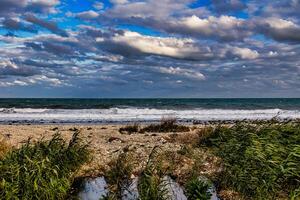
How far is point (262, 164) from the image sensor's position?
10445 millimetres

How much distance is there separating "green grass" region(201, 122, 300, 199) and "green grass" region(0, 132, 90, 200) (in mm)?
3773

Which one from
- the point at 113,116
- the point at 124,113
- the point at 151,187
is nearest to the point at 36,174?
the point at 151,187

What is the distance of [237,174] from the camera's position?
10.5m

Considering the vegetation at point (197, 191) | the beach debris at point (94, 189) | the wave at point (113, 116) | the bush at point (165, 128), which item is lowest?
the beach debris at point (94, 189)

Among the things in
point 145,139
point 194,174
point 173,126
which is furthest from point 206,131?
point 173,126

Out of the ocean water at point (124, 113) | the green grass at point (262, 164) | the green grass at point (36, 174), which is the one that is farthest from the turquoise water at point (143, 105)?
the green grass at point (36, 174)

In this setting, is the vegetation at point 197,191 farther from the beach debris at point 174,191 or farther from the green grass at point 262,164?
the green grass at point 262,164

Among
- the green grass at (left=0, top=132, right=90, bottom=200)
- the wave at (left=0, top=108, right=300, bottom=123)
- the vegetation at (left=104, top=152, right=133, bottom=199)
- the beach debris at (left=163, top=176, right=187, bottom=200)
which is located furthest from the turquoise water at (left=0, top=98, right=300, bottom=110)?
the beach debris at (left=163, top=176, right=187, bottom=200)

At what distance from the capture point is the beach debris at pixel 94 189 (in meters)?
9.90

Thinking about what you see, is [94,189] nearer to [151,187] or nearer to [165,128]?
[151,187]

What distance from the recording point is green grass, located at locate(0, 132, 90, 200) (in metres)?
8.89

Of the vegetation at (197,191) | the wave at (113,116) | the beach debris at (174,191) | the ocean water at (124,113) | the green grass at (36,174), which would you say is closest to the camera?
the green grass at (36,174)

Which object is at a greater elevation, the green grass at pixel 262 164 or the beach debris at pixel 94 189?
the green grass at pixel 262 164

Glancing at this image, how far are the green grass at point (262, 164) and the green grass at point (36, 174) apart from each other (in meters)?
3.77
